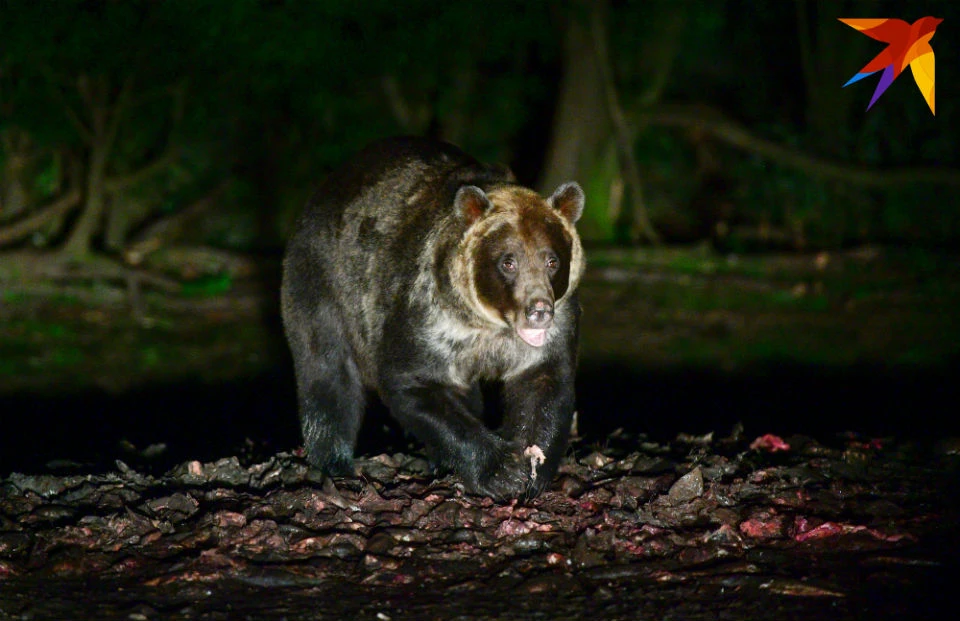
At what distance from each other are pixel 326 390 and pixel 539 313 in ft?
6.38

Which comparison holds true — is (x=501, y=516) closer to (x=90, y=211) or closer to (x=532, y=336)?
(x=532, y=336)

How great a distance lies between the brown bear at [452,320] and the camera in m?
6.57

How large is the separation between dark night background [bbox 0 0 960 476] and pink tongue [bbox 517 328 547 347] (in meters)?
2.56

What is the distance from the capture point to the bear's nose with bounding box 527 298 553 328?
20.4 feet

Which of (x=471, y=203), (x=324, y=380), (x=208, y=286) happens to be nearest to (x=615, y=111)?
(x=208, y=286)

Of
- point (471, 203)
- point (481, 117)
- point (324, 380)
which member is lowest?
point (324, 380)

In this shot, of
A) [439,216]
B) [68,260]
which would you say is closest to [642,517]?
[439,216]

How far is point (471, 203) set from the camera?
6.66 metres

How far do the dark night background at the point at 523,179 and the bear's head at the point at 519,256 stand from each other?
7.99 ft

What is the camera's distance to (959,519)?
6297 mm

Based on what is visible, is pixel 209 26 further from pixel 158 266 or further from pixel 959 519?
pixel 959 519

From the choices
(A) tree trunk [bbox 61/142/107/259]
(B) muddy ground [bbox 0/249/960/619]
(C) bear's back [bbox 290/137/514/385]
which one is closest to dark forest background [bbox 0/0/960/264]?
(A) tree trunk [bbox 61/142/107/259]

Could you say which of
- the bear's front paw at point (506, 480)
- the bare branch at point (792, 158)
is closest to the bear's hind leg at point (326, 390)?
the bear's front paw at point (506, 480)

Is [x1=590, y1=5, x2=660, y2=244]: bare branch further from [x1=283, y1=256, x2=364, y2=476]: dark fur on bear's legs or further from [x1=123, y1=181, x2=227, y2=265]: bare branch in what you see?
[x1=283, y1=256, x2=364, y2=476]: dark fur on bear's legs
